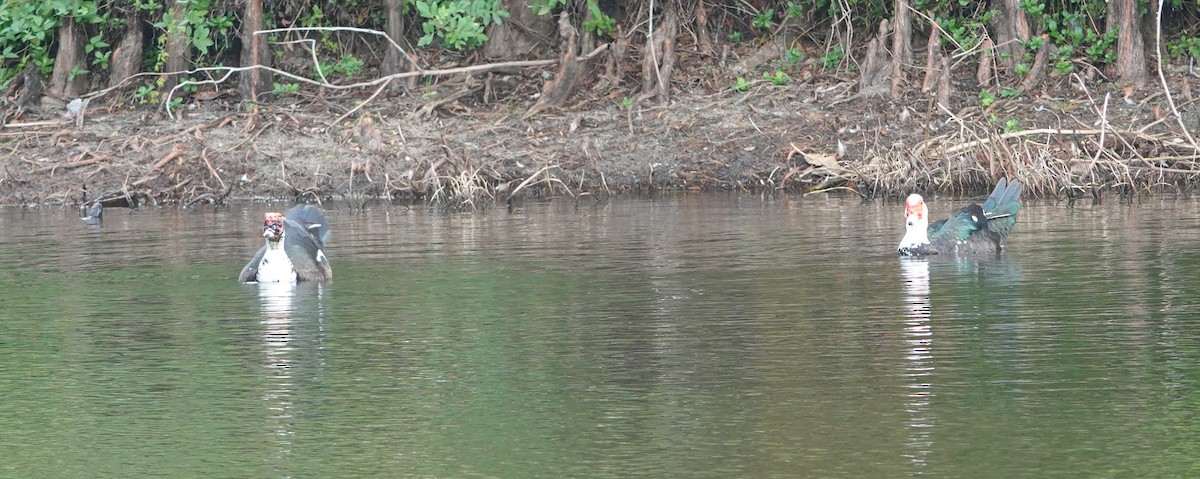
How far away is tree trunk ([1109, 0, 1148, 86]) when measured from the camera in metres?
23.2

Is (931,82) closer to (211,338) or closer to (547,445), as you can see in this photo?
(211,338)

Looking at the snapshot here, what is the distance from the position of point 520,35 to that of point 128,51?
5296mm

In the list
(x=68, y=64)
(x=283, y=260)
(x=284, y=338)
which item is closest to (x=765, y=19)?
(x=68, y=64)

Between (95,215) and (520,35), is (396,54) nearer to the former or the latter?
(520,35)

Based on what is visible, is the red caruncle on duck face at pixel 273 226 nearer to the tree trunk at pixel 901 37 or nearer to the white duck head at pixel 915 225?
the white duck head at pixel 915 225

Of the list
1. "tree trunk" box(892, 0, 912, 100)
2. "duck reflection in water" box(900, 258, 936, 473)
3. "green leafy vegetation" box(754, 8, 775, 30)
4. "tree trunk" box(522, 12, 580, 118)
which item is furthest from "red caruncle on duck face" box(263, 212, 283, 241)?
"green leafy vegetation" box(754, 8, 775, 30)

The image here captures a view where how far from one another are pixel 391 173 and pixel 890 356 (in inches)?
564

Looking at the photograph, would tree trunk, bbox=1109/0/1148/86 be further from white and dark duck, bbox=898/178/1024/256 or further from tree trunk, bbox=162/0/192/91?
tree trunk, bbox=162/0/192/91

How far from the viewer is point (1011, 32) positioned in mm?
24031

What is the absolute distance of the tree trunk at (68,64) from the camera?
24.7 metres

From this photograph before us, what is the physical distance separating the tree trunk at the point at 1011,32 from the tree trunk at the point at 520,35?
6.06 metres

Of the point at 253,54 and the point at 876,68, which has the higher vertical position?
the point at 253,54

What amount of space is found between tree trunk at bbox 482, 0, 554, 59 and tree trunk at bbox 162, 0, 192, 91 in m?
4.04

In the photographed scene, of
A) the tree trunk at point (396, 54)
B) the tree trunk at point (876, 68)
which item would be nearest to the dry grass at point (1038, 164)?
the tree trunk at point (876, 68)
